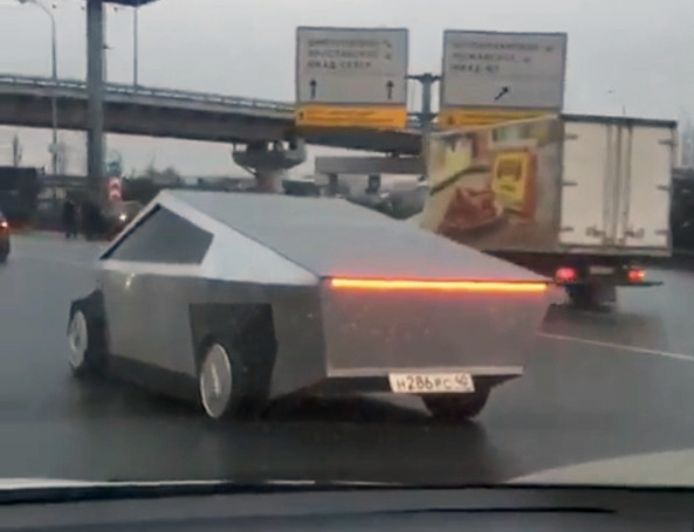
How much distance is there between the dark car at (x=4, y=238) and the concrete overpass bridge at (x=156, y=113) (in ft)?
3.90

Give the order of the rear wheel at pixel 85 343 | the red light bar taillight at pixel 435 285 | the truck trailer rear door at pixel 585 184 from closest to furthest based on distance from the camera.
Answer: the red light bar taillight at pixel 435 285
the rear wheel at pixel 85 343
the truck trailer rear door at pixel 585 184

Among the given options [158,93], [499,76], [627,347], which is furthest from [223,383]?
[627,347]

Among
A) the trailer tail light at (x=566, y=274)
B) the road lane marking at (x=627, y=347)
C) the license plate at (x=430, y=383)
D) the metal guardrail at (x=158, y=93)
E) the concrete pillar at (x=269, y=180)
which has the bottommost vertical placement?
the road lane marking at (x=627, y=347)

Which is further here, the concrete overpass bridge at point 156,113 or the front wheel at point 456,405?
the front wheel at point 456,405

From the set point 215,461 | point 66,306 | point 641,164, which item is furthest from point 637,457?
point 641,164

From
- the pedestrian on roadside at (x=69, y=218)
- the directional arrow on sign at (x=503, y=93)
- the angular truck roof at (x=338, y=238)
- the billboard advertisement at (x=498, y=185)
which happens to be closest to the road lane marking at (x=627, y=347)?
the billboard advertisement at (x=498, y=185)

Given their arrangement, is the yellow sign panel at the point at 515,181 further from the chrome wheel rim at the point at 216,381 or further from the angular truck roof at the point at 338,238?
the chrome wheel rim at the point at 216,381

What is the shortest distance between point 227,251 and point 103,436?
1.50 meters

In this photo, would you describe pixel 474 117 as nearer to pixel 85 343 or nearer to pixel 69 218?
pixel 69 218

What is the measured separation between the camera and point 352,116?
29.7 ft

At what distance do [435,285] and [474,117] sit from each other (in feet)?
7.46

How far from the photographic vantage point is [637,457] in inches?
235

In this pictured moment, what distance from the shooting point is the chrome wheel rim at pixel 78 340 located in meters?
9.23

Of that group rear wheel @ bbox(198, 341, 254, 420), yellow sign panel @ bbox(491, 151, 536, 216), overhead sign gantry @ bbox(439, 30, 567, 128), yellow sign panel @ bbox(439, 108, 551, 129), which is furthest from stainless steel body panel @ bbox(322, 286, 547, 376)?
yellow sign panel @ bbox(491, 151, 536, 216)
